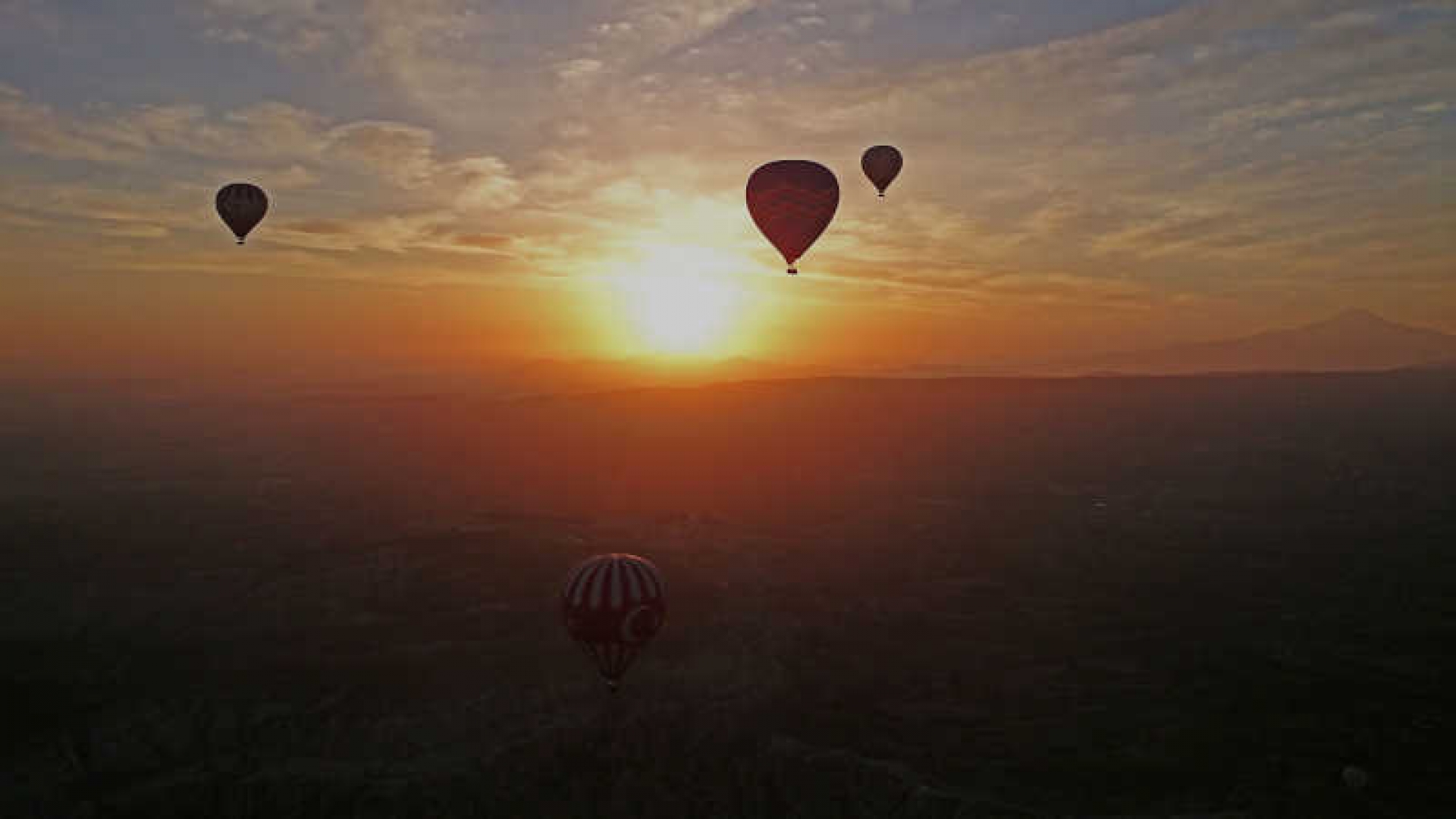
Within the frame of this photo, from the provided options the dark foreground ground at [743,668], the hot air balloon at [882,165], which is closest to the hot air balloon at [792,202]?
the hot air balloon at [882,165]

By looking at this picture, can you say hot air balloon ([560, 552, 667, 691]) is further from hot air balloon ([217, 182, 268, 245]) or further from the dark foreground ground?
hot air balloon ([217, 182, 268, 245])

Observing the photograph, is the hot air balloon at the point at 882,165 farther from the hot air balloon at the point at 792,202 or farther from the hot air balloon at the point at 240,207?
the hot air balloon at the point at 240,207

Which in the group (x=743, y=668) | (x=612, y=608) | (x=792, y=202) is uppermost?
(x=792, y=202)

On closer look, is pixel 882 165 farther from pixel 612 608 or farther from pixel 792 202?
pixel 612 608

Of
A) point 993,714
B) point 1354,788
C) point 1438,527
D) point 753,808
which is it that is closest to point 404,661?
point 753,808

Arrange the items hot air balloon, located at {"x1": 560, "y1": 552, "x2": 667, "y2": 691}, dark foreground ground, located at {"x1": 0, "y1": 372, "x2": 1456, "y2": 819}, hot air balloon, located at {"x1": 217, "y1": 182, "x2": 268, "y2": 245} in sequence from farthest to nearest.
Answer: hot air balloon, located at {"x1": 217, "y1": 182, "x2": 268, "y2": 245}, dark foreground ground, located at {"x1": 0, "y1": 372, "x2": 1456, "y2": 819}, hot air balloon, located at {"x1": 560, "y1": 552, "x2": 667, "y2": 691}

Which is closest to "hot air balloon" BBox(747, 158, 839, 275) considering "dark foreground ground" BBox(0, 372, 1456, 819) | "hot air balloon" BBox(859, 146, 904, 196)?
"hot air balloon" BBox(859, 146, 904, 196)

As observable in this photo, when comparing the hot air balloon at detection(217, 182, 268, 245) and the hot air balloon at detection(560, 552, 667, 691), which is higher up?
the hot air balloon at detection(217, 182, 268, 245)

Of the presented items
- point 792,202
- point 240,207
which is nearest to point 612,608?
point 792,202
